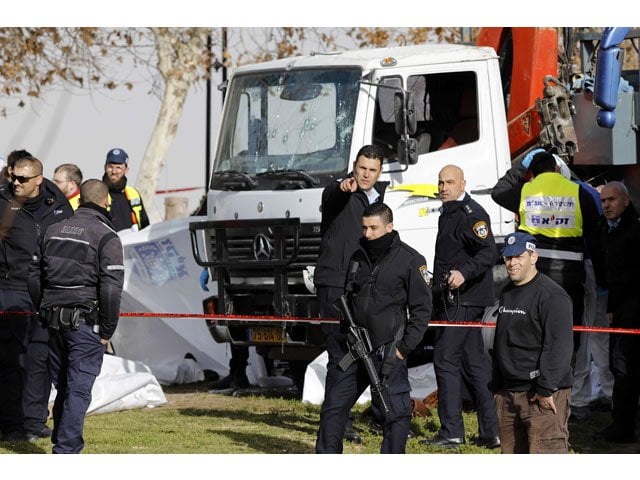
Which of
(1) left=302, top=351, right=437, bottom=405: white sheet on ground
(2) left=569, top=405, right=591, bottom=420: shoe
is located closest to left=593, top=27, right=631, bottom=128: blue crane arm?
(2) left=569, top=405, right=591, bottom=420: shoe

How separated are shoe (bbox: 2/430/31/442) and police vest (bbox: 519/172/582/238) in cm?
391

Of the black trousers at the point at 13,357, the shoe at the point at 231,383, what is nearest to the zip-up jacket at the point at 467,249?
the black trousers at the point at 13,357

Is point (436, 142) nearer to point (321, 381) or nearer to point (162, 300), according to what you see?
point (321, 381)

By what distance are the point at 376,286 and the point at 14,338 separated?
326 cm

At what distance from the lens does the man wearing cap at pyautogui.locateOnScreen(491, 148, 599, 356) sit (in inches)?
366

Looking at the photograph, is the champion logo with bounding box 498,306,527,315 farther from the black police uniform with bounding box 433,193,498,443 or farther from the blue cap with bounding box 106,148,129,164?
the blue cap with bounding box 106,148,129,164

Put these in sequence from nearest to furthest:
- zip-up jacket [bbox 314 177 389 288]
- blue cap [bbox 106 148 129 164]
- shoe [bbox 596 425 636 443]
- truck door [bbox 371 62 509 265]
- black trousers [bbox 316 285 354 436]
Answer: black trousers [bbox 316 285 354 436], zip-up jacket [bbox 314 177 389 288], shoe [bbox 596 425 636 443], truck door [bbox 371 62 509 265], blue cap [bbox 106 148 129 164]

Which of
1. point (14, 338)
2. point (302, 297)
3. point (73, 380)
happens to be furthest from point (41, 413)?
point (302, 297)

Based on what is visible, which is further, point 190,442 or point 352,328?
point 190,442

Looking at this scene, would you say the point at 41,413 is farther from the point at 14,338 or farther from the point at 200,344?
the point at 200,344

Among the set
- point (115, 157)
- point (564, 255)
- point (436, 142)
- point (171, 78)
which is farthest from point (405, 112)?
point (171, 78)

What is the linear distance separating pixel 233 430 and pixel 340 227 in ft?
6.69

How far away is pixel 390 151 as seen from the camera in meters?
10.2

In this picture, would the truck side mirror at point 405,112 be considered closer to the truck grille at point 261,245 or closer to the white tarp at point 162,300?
the truck grille at point 261,245
